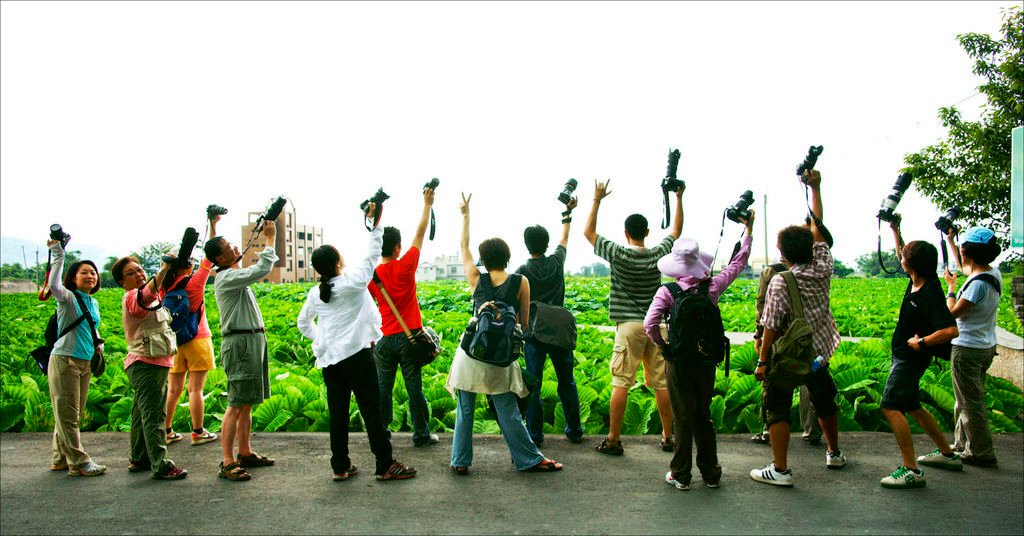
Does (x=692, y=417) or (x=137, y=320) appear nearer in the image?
(x=692, y=417)

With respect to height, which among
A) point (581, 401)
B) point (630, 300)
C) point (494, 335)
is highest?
point (630, 300)

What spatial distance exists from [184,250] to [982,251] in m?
5.70

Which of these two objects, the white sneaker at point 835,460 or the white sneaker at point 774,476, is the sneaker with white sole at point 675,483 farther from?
the white sneaker at point 835,460

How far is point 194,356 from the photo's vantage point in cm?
578

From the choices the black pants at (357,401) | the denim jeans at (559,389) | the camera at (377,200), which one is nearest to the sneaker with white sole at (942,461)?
the denim jeans at (559,389)

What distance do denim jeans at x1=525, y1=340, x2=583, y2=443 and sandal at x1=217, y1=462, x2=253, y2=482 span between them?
213 cm

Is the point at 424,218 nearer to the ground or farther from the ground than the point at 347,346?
farther from the ground

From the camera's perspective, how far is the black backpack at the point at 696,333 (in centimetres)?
448

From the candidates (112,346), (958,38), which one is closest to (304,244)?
(112,346)

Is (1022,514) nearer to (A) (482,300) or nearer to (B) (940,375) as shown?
(A) (482,300)

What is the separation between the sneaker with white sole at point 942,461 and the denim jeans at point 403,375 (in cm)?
380

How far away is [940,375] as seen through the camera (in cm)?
786

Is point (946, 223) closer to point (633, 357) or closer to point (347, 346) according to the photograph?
point (633, 357)

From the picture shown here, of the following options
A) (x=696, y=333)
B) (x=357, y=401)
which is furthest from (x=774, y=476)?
(x=357, y=401)
